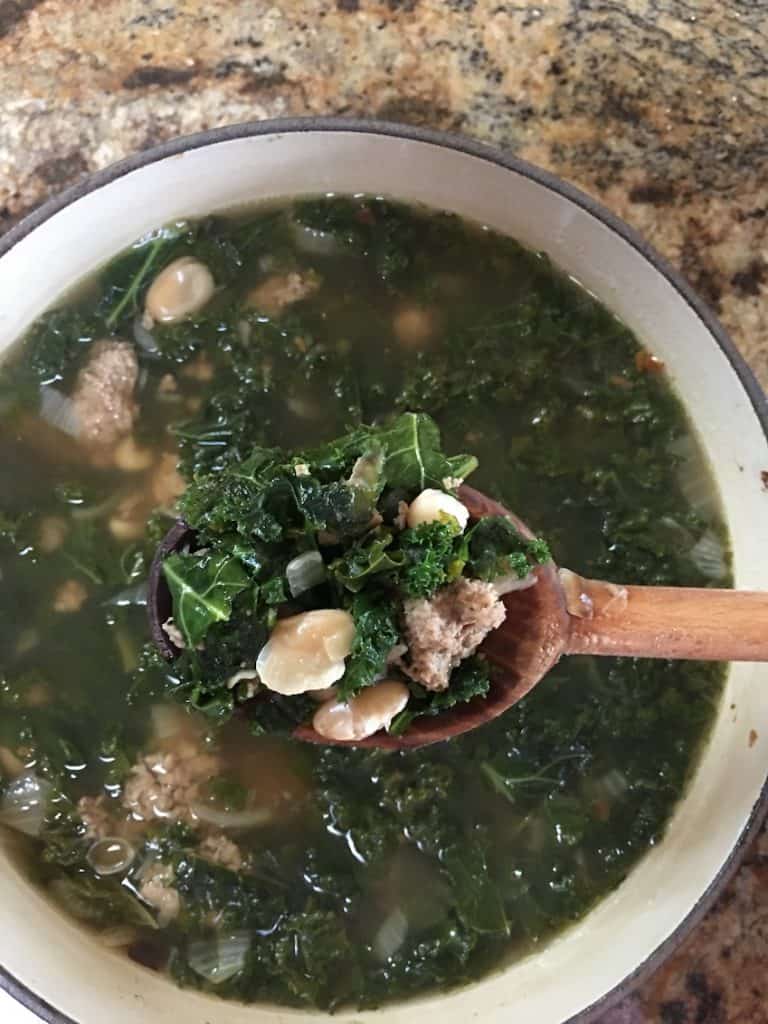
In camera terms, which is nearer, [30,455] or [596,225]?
[596,225]

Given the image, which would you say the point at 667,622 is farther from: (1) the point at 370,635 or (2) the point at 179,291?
(2) the point at 179,291

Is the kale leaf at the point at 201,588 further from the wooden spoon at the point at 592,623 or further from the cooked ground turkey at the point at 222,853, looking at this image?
the cooked ground turkey at the point at 222,853

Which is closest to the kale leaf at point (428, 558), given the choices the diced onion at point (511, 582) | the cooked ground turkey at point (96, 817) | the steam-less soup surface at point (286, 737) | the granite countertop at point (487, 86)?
the diced onion at point (511, 582)

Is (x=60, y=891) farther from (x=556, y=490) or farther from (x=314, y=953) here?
(x=556, y=490)

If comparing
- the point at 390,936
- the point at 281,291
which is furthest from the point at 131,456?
the point at 390,936

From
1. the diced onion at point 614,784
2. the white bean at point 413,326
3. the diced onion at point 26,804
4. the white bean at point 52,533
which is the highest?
the white bean at point 413,326

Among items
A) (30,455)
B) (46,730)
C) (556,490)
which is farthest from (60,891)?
(556,490)
